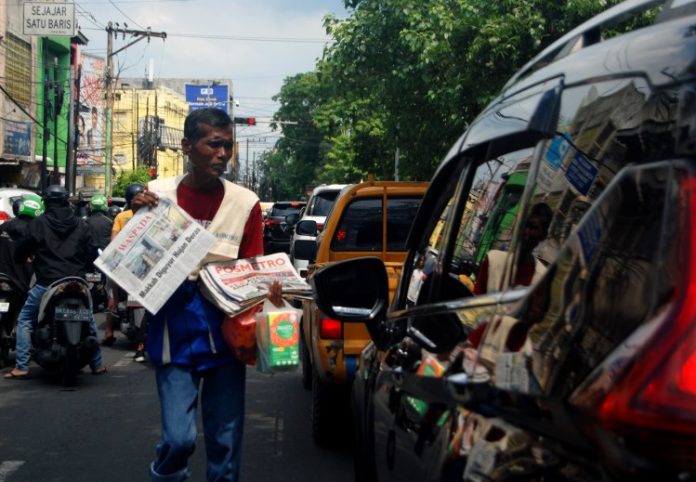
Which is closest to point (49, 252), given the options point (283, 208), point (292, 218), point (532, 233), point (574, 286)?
point (532, 233)

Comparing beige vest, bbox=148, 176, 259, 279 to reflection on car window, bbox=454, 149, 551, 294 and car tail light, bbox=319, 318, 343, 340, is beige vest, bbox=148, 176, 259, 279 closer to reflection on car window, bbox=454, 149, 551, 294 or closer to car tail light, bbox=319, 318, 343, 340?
reflection on car window, bbox=454, 149, 551, 294

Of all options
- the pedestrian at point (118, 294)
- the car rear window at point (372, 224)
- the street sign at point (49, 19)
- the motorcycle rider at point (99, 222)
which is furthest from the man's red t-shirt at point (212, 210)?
the street sign at point (49, 19)

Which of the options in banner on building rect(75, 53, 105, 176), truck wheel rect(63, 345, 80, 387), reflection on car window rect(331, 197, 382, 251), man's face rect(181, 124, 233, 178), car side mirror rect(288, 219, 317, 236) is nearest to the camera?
man's face rect(181, 124, 233, 178)

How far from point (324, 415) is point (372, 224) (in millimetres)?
1971

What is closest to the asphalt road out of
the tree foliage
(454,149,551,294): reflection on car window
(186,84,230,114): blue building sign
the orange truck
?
the orange truck

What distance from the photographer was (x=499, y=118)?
2.69m

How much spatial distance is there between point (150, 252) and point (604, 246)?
2.73 meters

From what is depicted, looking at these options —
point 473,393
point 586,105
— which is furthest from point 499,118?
point 473,393

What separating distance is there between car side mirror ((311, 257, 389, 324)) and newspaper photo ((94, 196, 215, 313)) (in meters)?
0.78

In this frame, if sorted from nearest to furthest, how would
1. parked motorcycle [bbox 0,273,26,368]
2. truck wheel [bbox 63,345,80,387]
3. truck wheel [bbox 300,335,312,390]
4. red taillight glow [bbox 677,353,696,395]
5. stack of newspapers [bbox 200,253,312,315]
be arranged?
red taillight glow [bbox 677,353,696,395] → stack of newspapers [bbox 200,253,312,315] → truck wheel [bbox 300,335,312,390] → truck wheel [bbox 63,345,80,387] → parked motorcycle [bbox 0,273,26,368]

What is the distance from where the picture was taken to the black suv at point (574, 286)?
1485mm

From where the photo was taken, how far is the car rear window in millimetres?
8266

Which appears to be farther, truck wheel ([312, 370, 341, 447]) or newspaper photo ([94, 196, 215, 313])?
truck wheel ([312, 370, 341, 447])

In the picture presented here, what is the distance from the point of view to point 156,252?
4195mm
